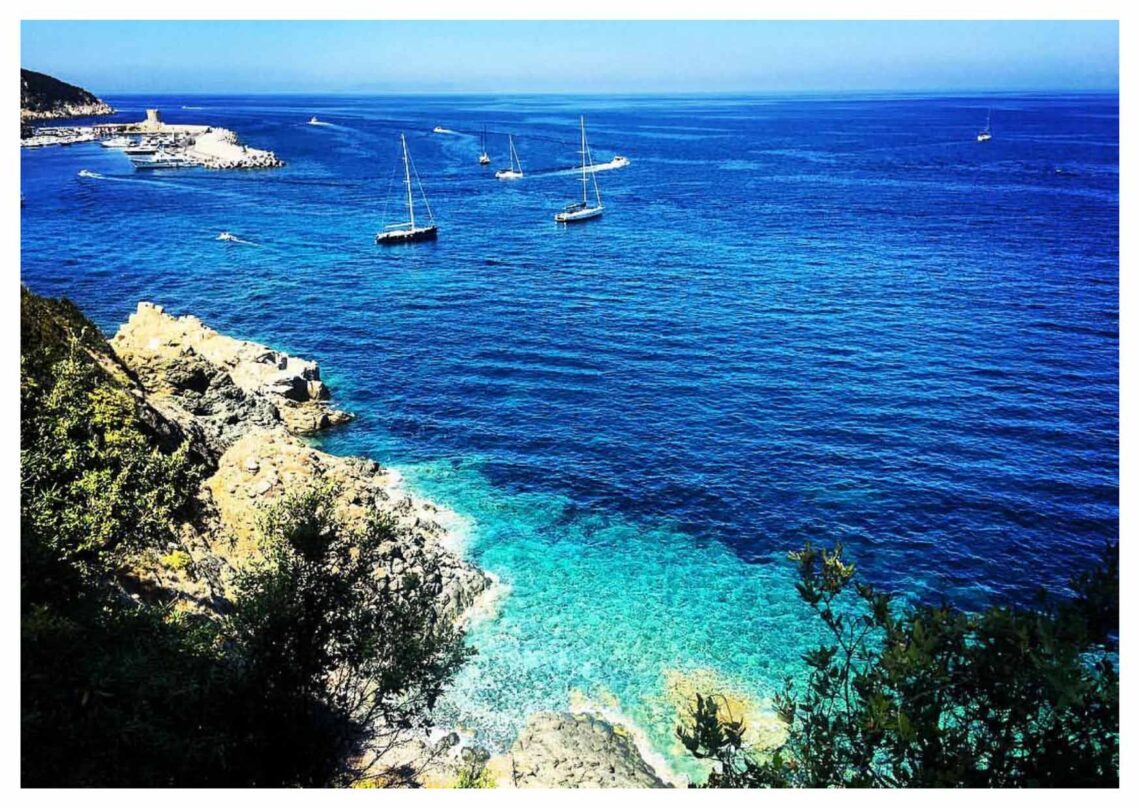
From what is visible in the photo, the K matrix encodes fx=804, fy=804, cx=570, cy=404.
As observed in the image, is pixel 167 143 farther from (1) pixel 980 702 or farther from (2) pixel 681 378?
(1) pixel 980 702

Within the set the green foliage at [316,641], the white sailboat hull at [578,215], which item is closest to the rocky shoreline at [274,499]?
the green foliage at [316,641]

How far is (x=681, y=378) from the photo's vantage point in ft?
170

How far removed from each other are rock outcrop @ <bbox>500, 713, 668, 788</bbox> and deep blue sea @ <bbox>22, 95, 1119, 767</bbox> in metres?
1.17

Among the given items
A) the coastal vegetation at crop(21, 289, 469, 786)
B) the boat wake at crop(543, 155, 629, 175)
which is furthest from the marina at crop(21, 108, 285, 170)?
the coastal vegetation at crop(21, 289, 469, 786)

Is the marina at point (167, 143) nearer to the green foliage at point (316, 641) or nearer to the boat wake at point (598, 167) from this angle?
the boat wake at point (598, 167)

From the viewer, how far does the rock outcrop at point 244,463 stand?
28.5 metres

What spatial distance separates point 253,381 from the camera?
4781 centimetres

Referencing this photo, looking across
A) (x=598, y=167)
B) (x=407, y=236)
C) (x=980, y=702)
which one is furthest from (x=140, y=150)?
(x=980, y=702)

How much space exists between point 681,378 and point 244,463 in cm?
2766

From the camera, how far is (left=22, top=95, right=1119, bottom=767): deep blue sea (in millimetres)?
31797

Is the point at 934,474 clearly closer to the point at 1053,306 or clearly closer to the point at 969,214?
the point at 1053,306

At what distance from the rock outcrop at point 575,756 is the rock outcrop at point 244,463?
6394mm

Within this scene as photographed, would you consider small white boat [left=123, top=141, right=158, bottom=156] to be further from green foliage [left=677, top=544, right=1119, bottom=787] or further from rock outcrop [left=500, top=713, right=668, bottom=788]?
green foliage [left=677, top=544, right=1119, bottom=787]

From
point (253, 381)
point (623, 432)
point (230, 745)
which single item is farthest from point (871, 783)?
point (253, 381)
